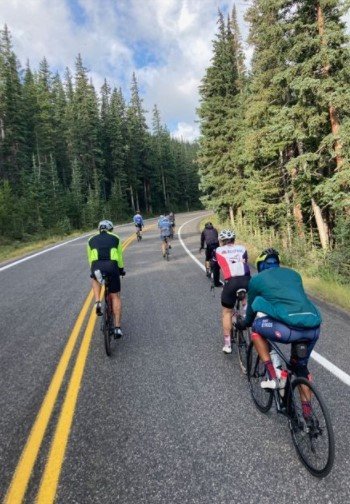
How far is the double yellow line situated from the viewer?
338 cm

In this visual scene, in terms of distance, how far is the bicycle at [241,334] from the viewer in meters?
5.73

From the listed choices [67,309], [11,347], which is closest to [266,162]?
[67,309]

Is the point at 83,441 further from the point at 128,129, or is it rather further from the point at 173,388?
the point at 128,129

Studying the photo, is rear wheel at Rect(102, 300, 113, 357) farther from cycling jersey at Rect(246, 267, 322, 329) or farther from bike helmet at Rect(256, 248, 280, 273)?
bike helmet at Rect(256, 248, 280, 273)

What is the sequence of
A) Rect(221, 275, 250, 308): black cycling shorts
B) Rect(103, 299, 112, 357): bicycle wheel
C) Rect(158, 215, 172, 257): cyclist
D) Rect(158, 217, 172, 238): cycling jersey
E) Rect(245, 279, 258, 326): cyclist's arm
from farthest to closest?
1. Rect(158, 217, 172, 238): cycling jersey
2. Rect(158, 215, 172, 257): cyclist
3. Rect(103, 299, 112, 357): bicycle wheel
4. Rect(221, 275, 250, 308): black cycling shorts
5. Rect(245, 279, 258, 326): cyclist's arm

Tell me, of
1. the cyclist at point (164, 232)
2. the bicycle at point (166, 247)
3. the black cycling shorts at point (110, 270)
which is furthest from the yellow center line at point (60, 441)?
the cyclist at point (164, 232)

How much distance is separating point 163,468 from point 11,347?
14.2 ft

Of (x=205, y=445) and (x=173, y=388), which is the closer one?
(x=205, y=445)

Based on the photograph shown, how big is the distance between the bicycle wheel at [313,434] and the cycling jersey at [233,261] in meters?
2.48

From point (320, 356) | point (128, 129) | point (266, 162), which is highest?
point (128, 129)

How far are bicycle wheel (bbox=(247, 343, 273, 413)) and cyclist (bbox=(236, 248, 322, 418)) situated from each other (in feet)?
1.46

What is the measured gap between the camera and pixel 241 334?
5973 millimetres

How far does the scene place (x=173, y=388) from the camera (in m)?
5.15

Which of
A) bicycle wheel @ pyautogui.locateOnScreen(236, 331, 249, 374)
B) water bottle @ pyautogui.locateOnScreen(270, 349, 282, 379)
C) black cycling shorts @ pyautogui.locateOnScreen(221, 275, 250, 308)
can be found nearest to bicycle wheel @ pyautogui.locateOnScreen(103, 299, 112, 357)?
black cycling shorts @ pyautogui.locateOnScreen(221, 275, 250, 308)
